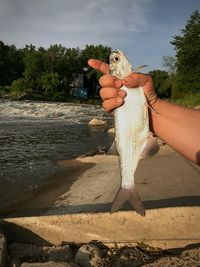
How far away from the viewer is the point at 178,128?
3512 mm

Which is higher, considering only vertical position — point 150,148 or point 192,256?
point 150,148

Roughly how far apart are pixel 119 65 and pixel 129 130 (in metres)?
0.51

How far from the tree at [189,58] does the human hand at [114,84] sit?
181ft

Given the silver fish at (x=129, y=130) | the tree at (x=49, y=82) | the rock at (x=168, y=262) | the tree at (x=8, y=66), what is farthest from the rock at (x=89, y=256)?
the tree at (x=8, y=66)

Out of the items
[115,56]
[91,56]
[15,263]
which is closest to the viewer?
[115,56]

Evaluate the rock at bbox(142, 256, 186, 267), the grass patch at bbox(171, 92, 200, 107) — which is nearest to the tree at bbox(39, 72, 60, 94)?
the grass patch at bbox(171, 92, 200, 107)

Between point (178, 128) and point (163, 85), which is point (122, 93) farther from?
point (163, 85)

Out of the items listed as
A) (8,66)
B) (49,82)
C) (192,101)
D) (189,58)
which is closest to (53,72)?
(49,82)

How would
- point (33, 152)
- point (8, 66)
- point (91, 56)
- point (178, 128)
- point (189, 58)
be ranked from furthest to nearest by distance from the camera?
point (91, 56) < point (8, 66) < point (189, 58) < point (33, 152) < point (178, 128)

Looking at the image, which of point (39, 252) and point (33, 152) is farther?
point (33, 152)

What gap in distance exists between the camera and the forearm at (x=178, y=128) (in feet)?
11.4

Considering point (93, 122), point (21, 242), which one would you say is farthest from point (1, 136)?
point (21, 242)

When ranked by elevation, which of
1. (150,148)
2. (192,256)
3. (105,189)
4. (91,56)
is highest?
(91,56)

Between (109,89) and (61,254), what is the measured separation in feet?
9.62
